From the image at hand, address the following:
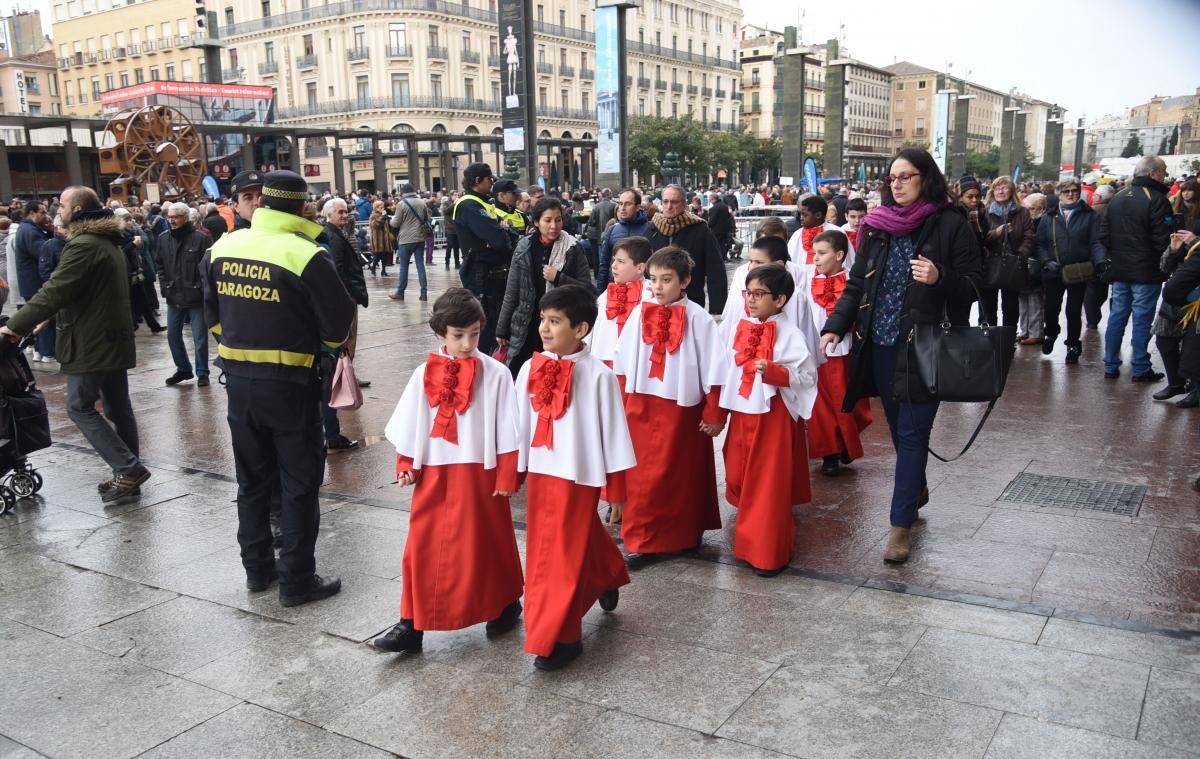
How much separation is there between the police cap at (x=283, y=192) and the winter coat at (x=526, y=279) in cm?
218

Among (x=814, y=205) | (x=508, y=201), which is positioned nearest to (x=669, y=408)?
(x=814, y=205)

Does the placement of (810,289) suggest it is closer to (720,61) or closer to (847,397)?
(847,397)

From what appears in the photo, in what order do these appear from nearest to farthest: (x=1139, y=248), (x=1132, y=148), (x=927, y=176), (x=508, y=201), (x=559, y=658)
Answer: (x=559, y=658), (x=927, y=176), (x=508, y=201), (x=1139, y=248), (x=1132, y=148)

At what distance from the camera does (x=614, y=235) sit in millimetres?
8562

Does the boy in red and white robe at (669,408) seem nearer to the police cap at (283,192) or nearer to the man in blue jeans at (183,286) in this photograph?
the police cap at (283,192)

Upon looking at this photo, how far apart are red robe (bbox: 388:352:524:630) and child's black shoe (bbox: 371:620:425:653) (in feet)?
0.17

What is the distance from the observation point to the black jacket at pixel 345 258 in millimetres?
7250

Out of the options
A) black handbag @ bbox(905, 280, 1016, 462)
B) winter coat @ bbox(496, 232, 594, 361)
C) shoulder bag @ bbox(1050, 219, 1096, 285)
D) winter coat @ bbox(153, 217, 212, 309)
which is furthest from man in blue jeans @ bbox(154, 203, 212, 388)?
shoulder bag @ bbox(1050, 219, 1096, 285)

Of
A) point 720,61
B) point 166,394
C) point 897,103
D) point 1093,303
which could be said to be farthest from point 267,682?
point 897,103

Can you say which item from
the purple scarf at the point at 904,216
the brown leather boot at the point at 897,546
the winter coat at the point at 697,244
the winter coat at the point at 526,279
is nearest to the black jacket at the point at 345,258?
the winter coat at the point at 526,279

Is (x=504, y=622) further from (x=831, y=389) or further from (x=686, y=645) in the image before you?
(x=831, y=389)

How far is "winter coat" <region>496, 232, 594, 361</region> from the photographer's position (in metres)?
A: 6.42

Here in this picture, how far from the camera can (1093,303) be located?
35.1 ft

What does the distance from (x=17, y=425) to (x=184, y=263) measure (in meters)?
4.16
